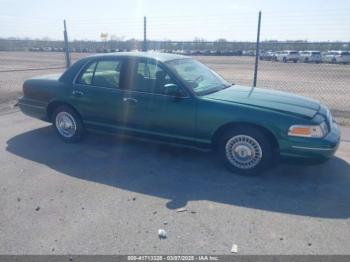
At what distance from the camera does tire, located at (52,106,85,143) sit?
5.40m

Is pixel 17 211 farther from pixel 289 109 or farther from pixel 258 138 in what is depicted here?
pixel 289 109

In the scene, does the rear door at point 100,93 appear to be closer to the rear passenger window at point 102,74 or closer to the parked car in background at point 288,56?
the rear passenger window at point 102,74

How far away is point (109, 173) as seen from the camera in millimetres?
4344

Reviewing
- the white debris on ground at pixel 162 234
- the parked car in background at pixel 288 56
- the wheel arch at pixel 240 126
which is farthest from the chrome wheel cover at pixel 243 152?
the parked car in background at pixel 288 56

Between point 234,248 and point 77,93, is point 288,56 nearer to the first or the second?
point 77,93

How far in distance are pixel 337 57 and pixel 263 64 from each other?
7640 millimetres

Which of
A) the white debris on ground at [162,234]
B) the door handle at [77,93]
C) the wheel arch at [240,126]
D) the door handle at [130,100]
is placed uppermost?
the door handle at [77,93]

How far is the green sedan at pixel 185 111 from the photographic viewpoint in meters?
3.96

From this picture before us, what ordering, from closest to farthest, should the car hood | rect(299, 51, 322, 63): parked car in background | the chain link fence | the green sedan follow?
the green sedan
the car hood
the chain link fence
rect(299, 51, 322, 63): parked car in background

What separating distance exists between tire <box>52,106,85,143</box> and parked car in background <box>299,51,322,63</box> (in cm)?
3432

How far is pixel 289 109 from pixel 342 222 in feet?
5.04

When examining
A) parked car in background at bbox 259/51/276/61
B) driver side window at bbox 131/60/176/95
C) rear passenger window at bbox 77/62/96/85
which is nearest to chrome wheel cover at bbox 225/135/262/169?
driver side window at bbox 131/60/176/95

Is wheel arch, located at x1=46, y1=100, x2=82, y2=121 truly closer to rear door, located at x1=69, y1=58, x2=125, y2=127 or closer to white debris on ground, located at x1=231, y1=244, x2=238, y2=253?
rear door, located at x1=69, y1=58, x2=125, y2=127

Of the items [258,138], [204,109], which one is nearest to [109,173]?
[204,109]
